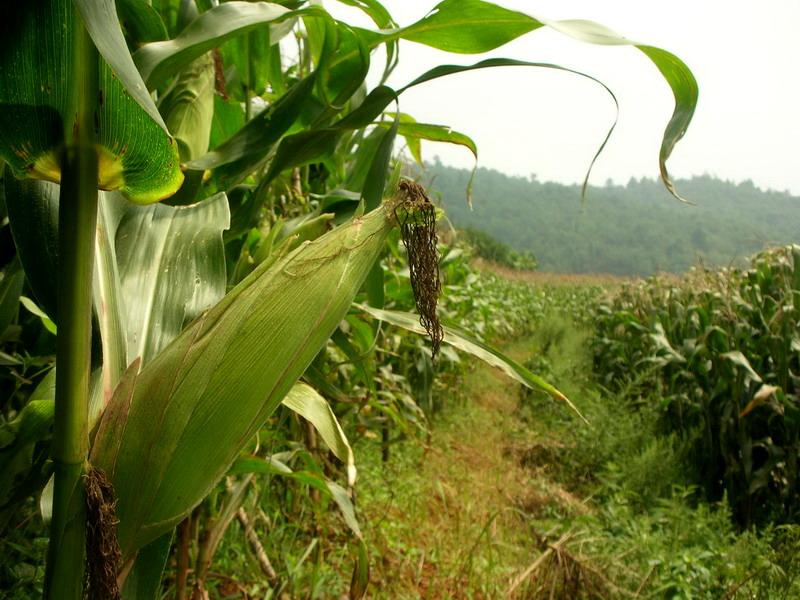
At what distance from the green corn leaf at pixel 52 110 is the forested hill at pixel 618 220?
41485 mm

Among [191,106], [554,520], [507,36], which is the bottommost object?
[554,520]

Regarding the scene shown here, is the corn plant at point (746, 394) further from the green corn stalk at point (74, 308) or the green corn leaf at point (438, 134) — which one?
the green corn stalk at point (74, 308)

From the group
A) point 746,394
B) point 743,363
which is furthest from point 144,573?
point 746,394

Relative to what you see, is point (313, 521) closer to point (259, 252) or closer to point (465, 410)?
point (259, 252)

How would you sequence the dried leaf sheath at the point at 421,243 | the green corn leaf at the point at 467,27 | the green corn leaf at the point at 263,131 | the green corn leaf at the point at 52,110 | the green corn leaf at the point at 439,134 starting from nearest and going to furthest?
the green corn leaf at the point at 52,110 → the dried leaf sheath at the point at 421,243 → the green corn leaf at the point at 467,27 → the green corn leaf at the point at 263,131 → the green corn leaf at the point at 439,134

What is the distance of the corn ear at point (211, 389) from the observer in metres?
0.42

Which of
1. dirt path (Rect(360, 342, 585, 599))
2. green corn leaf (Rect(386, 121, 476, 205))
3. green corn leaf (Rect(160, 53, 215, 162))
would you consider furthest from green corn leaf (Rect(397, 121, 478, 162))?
dirt path (Rect(360, 342, 585, 599))

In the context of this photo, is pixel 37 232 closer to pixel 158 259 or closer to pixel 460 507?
pixel 158 259

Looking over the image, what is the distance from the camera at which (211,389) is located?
16.7 inches

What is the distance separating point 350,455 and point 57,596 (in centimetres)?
37

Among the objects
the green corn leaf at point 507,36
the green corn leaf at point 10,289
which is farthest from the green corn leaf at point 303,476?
the green corn leaf at point 507,36

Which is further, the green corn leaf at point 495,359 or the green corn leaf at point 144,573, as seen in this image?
the green corn leaf at point 495,359

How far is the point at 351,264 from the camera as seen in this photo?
462 mm

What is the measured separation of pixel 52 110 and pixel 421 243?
0.31 metres
